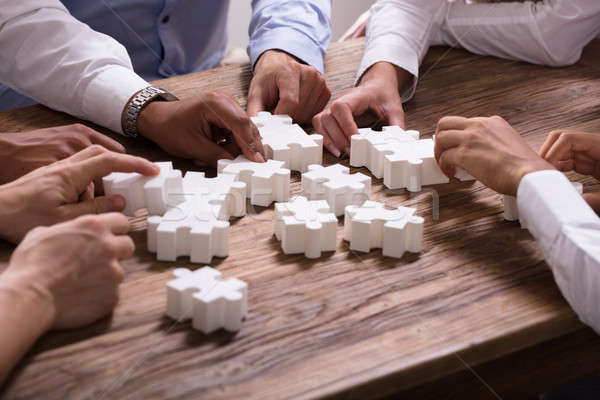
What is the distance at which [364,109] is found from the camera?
4.83ft

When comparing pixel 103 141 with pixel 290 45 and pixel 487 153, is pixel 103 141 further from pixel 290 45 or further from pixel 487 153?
pixel 487 153

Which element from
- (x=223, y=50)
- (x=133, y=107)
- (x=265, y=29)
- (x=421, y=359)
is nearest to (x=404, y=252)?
(x=421, y=359)

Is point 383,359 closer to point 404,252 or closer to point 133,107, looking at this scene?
point 404,252

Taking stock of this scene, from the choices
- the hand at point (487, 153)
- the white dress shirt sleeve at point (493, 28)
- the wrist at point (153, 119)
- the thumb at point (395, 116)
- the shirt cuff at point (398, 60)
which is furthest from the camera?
the white dress shirt sleeve at point (493, 28)

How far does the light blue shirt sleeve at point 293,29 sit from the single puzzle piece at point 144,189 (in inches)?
27.3

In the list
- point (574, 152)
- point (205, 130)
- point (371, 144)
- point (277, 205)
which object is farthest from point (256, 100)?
point (574, 152)

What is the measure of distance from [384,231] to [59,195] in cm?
53

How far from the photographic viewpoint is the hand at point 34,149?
118 centimetres

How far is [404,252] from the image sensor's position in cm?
105

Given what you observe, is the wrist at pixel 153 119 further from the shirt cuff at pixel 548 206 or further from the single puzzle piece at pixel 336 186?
the shirt cuff at pixel 548 206

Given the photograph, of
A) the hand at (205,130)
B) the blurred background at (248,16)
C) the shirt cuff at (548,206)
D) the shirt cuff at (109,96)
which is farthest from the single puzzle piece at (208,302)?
the blurred background at (248,16)

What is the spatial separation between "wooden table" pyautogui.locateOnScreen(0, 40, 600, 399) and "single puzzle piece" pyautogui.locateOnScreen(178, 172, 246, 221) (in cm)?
3

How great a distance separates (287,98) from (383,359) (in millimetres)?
788

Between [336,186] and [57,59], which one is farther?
[57,59]
